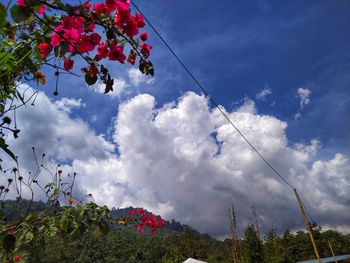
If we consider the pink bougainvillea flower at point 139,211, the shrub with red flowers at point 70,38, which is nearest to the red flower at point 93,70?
the shrub with red flowers at point 70,38

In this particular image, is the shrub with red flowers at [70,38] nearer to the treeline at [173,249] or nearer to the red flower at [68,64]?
the red flower at [68,64]

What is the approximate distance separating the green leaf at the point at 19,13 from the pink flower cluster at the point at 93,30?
57 mm

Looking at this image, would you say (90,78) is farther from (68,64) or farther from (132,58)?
(132,58)

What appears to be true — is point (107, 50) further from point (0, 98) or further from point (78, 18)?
point (0, 98)

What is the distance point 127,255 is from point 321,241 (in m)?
33.6

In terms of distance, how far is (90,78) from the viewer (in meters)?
1.21

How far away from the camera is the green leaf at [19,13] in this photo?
2.69 ft

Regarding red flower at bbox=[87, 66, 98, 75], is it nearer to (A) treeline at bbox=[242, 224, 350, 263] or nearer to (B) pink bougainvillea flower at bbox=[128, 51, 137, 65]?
(B) pink bougainvillea flower at bbox=[128, 51, 137, 65]

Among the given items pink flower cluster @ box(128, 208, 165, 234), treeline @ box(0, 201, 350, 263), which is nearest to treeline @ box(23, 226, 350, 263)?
treeline @ box(0, 201, 350, 263)

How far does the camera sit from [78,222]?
1.66m

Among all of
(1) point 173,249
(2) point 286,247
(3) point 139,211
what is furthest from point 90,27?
(2) point 286,247

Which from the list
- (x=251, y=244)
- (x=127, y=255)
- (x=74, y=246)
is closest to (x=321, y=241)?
(x=251, y=244)

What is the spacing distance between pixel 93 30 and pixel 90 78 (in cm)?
19

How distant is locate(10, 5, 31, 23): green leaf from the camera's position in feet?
2.69
